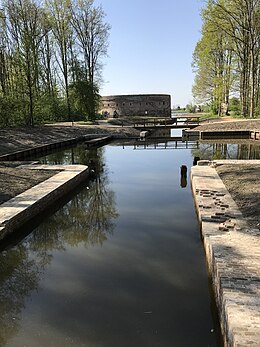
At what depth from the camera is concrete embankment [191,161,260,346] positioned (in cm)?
353

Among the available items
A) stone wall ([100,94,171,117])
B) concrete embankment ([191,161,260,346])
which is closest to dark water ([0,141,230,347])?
concrete embankment ([191,161,260,346])

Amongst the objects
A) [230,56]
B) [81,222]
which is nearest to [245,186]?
[81,222]

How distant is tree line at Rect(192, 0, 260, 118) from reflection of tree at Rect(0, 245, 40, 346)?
26122 mm

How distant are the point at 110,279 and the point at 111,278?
1.5 inches

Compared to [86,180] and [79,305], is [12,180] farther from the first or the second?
[79,305]

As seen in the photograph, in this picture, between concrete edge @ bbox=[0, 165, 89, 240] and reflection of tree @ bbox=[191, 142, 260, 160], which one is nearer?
concrete edge @ bbox=[0, 165, 89, 240]

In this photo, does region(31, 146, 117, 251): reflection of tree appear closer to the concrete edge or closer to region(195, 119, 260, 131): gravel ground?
the concrete edge

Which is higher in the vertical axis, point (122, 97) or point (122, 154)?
point (122, 97)

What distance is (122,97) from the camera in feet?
181

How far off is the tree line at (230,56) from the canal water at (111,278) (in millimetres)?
23033

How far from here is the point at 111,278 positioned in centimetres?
571

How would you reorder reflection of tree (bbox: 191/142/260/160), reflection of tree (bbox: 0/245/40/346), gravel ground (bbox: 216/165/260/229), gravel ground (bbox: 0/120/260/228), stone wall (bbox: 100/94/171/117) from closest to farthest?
reflection of tree (bbox: 0/245/40/346)
gravel ground (bbox: 216/165/260/229)
gravel ground (bbox: 0/120/260/228)
reflection of tree (bbox: 191/142/260/160)
stone wall (bbox: 100/94/171/117)

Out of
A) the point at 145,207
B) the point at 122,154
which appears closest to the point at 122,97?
the point at 122,154

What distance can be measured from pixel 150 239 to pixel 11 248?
10.1 feet
